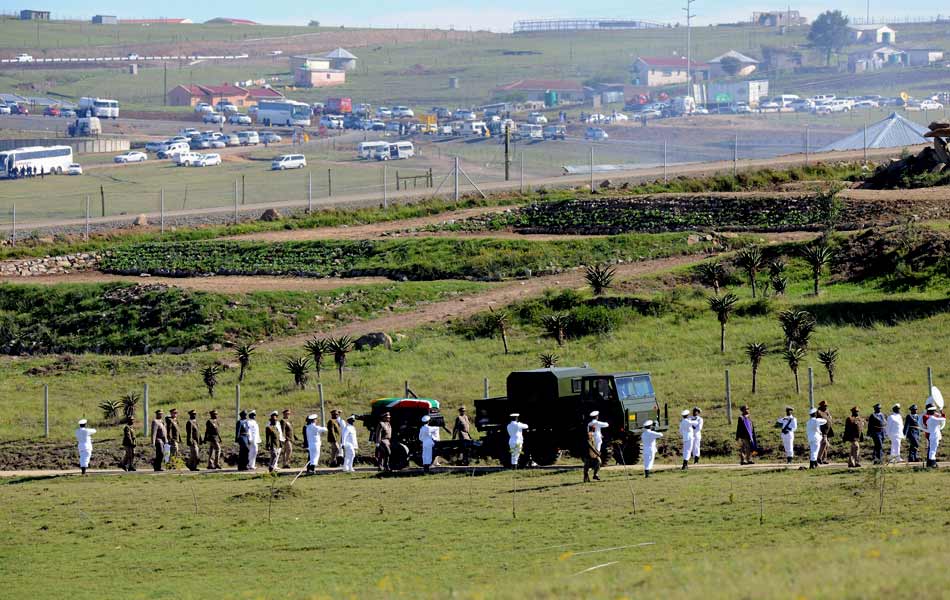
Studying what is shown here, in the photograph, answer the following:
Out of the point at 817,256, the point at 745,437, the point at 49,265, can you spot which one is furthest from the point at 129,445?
the point at 49,265

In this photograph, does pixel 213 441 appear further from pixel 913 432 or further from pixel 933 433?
pixel 933 433

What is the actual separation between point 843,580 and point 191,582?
1055 cm

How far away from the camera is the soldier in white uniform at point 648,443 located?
28031 millimetres

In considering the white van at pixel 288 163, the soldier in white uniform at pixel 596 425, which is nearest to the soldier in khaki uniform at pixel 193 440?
the soldier in white uniform at pixel 596 425

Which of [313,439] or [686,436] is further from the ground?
[686,436]

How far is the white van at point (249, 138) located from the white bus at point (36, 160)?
1106 inches

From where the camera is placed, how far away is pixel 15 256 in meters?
62.1

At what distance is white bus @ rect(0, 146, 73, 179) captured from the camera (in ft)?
347

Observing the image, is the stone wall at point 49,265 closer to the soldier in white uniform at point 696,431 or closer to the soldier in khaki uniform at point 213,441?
the soldier in khaki uniform at point 213,441

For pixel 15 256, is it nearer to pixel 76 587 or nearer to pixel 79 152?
pixel 76 587

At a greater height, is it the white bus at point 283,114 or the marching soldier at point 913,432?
the white bus at point 283,114

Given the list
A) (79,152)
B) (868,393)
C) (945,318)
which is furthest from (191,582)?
(79,152)

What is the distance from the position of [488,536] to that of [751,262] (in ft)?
84.6

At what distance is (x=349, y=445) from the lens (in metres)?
31.0
